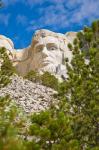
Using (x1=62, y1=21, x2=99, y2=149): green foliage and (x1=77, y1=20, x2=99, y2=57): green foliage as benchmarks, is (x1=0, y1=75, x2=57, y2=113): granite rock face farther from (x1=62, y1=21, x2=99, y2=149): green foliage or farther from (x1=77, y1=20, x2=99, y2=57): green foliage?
(x1=62, y1=21, x2=99, y2=149): green foliage

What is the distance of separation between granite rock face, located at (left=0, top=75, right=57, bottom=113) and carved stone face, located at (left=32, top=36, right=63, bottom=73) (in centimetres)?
3620

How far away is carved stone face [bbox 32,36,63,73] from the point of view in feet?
265

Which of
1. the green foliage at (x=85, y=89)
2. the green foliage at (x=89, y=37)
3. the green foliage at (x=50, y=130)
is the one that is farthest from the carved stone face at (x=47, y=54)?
the green foliage at (x=50, y=130)

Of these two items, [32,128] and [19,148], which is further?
[32,128]

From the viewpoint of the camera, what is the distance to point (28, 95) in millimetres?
37688

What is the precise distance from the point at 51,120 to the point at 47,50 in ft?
243

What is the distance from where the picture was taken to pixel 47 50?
280 feet

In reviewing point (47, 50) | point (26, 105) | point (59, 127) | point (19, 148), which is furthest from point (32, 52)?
point (19, 148)

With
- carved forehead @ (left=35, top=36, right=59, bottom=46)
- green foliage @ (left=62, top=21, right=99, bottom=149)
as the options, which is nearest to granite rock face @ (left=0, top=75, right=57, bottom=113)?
green foliage @ (left=62, top=21, right=99, bottom=149)

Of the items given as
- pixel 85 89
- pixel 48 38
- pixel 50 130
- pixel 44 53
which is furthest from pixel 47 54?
pixel 50 130

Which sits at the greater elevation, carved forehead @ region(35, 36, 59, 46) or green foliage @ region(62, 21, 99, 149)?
carved forehead @ region(35, 36, 59, 46)

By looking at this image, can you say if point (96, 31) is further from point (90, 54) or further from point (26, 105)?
point (26, 105)

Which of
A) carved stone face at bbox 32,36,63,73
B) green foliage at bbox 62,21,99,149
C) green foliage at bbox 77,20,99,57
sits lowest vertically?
green foliage at bbox 62,21,99,149

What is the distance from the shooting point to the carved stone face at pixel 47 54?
8075 cm
